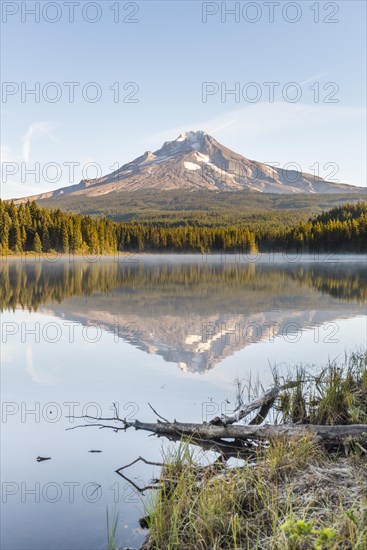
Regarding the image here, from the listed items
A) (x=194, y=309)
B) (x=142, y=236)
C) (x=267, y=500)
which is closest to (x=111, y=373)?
(x=267, y=500)

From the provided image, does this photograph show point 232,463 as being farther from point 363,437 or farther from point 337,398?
point 337,398

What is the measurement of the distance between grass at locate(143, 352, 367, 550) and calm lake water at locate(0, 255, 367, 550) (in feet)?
1.20

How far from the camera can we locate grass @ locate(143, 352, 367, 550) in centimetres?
358

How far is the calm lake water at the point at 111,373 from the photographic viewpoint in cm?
446

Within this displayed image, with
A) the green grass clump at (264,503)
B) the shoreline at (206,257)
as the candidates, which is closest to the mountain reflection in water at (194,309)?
the green grass clump at (264,503)

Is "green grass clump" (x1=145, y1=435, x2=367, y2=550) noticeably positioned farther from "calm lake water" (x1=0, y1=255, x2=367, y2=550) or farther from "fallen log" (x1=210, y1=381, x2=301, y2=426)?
"fallen log" (x1=210, y1=381, x2=301, y2=426)

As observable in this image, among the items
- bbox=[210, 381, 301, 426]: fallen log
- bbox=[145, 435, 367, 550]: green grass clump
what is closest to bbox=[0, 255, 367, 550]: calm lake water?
bbox=[145, 435, 367, 550]: green grass clump

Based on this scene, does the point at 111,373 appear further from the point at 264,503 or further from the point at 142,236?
the point at 142,236

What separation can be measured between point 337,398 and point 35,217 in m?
80.4

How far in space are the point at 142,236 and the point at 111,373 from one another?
337ft

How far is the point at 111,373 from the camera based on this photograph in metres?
9.24

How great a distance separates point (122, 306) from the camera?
64.4ft

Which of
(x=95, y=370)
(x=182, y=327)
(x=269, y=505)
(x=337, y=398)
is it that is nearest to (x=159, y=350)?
(x=95, y=370)

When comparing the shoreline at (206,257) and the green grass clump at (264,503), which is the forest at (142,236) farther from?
the green grass clump at (264,503)
